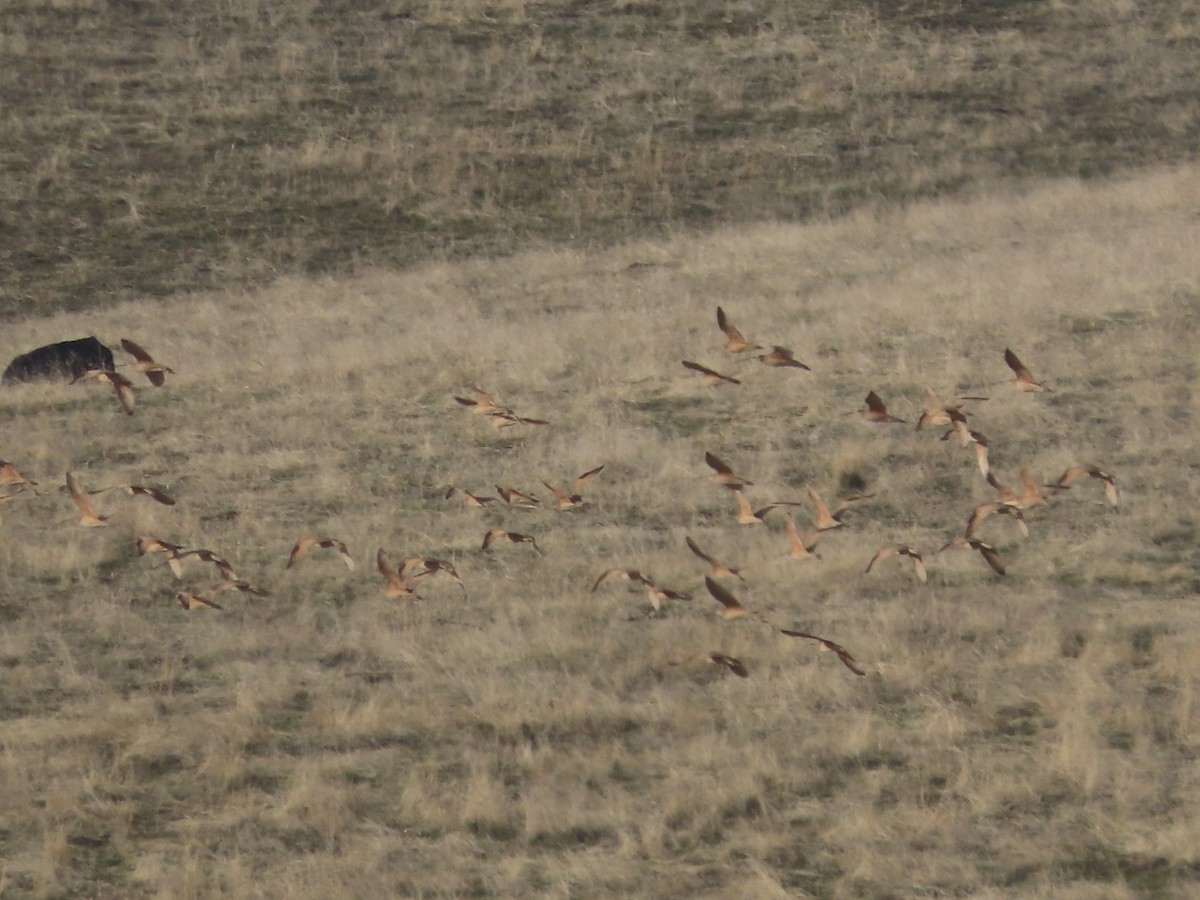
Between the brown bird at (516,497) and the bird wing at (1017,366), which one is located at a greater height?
the bird wing at (1017,366)

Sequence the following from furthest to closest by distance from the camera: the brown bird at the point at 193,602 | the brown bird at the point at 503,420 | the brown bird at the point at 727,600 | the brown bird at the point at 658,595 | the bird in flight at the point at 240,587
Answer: the brown bird at the point at 503,420 < the brown bird at the point at 193,602 < the bird in flight at the point at 240,587 < the brown bird at the point at 658,595 < the brown bird at the point at 727,600

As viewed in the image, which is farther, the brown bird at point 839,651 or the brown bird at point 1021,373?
the brown bird at point 1021,373

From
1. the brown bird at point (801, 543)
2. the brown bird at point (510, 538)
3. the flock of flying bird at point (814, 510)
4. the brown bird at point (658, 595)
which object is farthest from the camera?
Result: the brown bird at point (510, 538)

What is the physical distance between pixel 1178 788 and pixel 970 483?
4.09m

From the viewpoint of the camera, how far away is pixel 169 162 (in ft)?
77.6

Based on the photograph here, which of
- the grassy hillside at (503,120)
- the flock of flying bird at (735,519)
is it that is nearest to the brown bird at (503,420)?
the flock of flying bird at (735,519)

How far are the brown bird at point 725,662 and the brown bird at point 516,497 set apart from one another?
5.32 feet

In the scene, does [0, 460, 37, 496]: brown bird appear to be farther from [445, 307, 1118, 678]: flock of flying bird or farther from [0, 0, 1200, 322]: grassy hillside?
[0, 0, 1200, 322]: grassy hillside

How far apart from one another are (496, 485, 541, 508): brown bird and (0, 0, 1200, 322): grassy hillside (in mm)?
10572

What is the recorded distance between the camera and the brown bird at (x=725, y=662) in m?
8.04

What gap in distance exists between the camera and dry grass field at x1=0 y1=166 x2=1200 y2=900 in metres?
7.27

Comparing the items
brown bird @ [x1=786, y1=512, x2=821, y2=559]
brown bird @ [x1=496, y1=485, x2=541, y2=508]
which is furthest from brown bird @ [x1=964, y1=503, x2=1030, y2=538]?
brown bird @ [x1=496, y1=485, x2=541, y2=508]

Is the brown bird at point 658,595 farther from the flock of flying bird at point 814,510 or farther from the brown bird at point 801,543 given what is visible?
the brown bird at point 801,543

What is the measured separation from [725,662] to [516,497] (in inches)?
120
